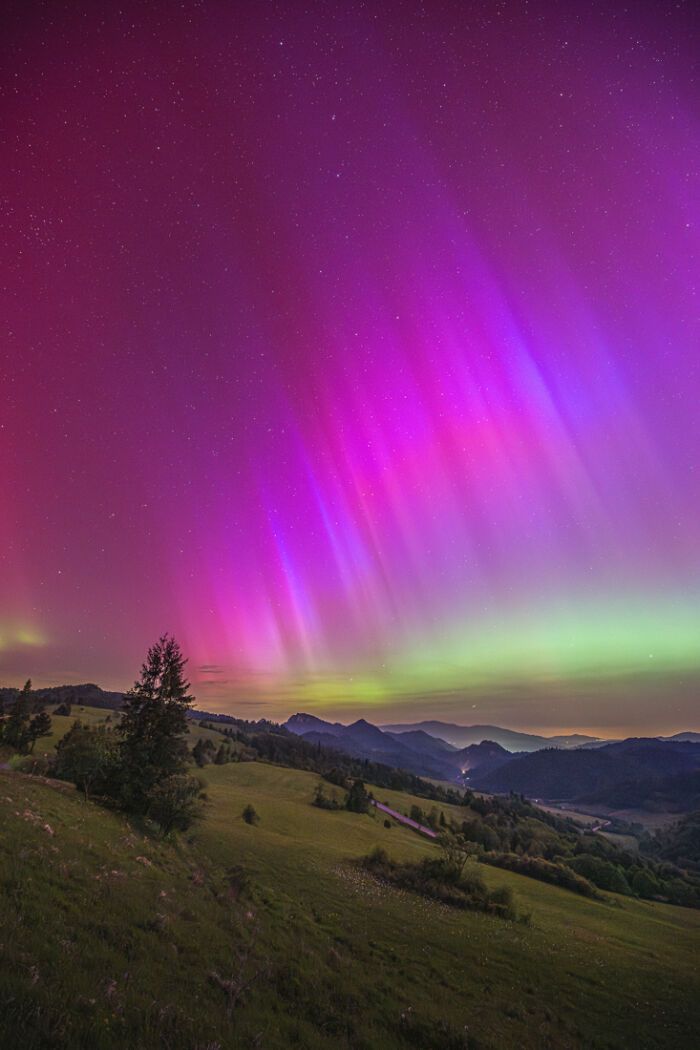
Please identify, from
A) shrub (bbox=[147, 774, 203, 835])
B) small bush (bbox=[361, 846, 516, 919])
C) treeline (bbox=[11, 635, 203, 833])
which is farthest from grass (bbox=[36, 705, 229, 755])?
small bush (bbox=[361, 846, 516, 919])

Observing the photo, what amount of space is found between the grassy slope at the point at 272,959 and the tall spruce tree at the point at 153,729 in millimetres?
4293

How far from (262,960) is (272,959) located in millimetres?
606

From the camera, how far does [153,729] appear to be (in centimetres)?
3956

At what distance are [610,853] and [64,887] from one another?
7172 inches

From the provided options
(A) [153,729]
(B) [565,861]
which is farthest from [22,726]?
(B) [565,861]

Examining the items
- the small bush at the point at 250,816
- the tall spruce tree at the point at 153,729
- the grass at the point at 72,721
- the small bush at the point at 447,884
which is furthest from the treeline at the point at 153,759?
the grass at the point at 72,721

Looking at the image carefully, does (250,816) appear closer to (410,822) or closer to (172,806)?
(172,806)

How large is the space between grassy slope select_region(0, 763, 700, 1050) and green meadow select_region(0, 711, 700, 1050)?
79mm

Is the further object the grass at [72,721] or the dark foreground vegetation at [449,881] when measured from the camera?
the grass at [72,721]

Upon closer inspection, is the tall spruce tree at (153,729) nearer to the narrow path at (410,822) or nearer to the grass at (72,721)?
the grass at (72,721)

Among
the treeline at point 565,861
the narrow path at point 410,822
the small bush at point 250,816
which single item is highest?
the small bush at point 250,816

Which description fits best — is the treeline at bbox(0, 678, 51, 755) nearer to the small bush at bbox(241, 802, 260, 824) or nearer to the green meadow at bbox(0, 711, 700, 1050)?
the small bush at bbox(241, 802, 260, 824)

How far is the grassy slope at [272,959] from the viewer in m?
9.47

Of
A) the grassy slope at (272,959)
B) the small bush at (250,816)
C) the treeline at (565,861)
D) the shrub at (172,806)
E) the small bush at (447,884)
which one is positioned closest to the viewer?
the grassy slope at (272,959)
